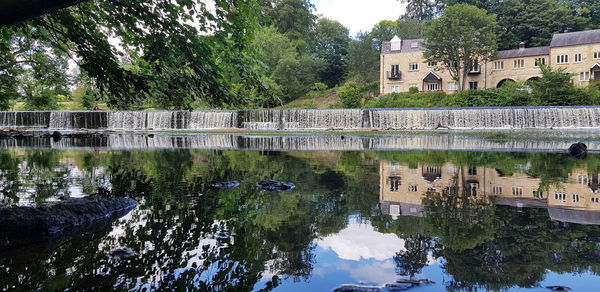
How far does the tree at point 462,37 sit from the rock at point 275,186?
45.9 m

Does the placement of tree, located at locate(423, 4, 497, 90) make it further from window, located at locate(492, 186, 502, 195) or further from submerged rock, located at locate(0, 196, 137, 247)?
submerged rock, located at locate(0, 196, 137, 247)

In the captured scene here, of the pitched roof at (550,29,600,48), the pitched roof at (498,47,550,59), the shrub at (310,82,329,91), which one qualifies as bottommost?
the shrub at (310,82,329,91)

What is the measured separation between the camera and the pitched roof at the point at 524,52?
171 feet

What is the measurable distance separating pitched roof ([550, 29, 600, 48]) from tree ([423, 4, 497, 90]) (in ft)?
27.8

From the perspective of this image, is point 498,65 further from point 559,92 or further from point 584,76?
point 559,92

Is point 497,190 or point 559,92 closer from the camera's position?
point 497,190

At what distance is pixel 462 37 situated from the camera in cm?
4844

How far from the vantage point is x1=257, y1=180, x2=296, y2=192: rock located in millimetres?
7387

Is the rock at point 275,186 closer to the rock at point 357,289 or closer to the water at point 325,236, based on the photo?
the water at point 325,236

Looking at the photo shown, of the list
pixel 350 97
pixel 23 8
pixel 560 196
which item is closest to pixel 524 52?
pixel 350 97

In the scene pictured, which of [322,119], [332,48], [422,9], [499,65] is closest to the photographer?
[322,119]

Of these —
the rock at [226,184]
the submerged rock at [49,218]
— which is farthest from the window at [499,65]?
the submerged rock at [49,218]

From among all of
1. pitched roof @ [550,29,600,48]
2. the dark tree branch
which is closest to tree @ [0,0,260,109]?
the dark tree branch

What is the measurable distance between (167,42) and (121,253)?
340cm
